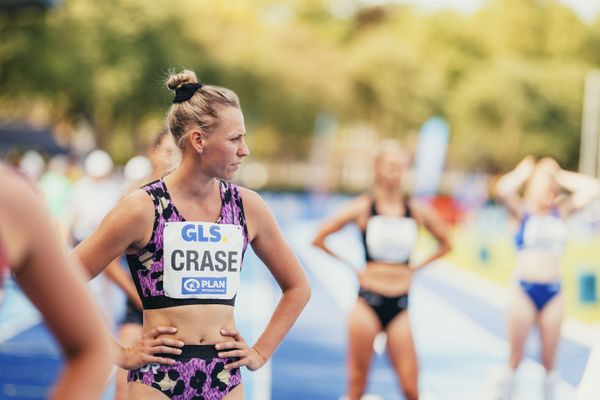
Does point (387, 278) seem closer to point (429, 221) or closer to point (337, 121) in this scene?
point (429, 221)

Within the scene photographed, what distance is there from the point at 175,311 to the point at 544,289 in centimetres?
519

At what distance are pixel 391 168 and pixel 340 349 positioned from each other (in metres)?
5.59

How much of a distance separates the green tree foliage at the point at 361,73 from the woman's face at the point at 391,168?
38.0m

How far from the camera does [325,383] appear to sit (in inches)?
392

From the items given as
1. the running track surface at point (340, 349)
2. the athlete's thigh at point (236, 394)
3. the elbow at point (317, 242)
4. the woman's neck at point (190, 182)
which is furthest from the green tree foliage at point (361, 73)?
the athlete's thigh at point (236, 394)

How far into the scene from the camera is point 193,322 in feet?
12.3

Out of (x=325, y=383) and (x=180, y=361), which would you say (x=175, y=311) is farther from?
(x=325, y=383)

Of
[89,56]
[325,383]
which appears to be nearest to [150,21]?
[89,56]

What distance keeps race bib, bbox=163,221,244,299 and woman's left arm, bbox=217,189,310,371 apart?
0.12 metres

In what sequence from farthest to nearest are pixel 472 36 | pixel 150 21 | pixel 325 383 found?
pixel 472 36 → pixel 150 21 → pixel 325 383

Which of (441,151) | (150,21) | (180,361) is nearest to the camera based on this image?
(180,361)

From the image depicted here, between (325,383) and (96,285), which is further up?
(96,285)

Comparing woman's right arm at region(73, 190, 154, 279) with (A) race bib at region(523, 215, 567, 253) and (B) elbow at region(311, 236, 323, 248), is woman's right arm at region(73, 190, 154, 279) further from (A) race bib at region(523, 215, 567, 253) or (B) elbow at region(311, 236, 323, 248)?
(A) race bib at region(523, 215, 567, 253)

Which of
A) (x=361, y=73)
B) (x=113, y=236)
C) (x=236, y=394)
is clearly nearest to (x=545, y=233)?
(x=236, y=394)
